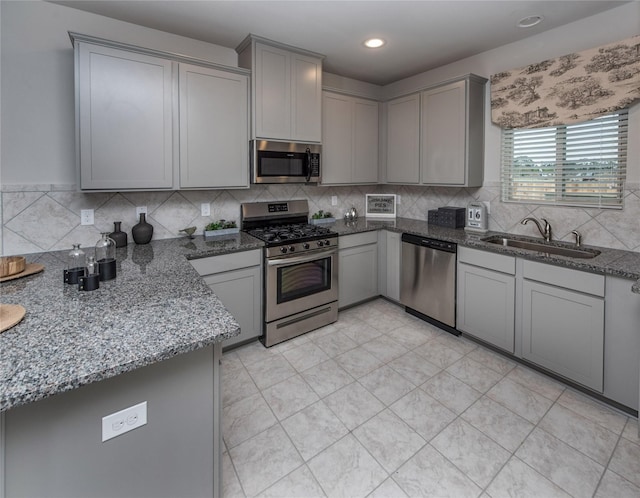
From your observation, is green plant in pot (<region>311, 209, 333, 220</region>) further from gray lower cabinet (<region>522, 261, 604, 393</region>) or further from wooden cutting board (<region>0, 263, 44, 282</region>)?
wooden cutting board (<region>0, 263, 44, 282</region>)

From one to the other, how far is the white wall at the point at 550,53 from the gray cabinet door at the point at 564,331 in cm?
101

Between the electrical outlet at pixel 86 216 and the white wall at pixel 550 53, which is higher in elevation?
the white wall at pixel 550 53

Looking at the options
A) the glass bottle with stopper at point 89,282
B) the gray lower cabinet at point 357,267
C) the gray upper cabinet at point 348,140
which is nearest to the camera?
the glass bottle with stopper at point 89,282

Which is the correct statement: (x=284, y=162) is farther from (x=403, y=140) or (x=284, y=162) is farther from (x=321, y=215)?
(x=403, y=140)

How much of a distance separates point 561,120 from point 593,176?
0.50 m

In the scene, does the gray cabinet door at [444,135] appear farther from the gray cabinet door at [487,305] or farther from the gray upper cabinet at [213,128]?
the gray upper cabinet at [213,128]

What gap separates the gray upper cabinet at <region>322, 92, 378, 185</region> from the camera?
361 centimetres

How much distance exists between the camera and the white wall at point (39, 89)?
7.38 feet

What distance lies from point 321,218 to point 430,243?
4.04 ft

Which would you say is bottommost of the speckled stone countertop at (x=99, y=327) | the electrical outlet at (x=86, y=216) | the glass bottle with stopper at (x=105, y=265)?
the speckled stone countertop at (x=99, y=327)

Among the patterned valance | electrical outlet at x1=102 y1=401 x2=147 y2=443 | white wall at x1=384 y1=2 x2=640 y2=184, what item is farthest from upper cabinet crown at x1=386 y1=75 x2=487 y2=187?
electrical outlet at x1=102 y1=401 x2=147 y2=443

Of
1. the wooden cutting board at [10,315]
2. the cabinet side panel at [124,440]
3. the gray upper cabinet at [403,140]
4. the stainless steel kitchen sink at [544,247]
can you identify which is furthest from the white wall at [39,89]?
the stainless steel kitchen sink at [544,247]

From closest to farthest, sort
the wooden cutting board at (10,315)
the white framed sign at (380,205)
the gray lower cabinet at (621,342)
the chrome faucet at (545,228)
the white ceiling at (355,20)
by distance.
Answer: the wooden cutting board at (10,315) < the gray lower cabinet at (621,342) < the white ceiling at (355,20) < the chrome faucet at (545,228) < the white framed sign at (380,205)

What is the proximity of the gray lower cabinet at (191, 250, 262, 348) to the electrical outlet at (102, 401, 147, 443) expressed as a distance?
1492 millimetres
